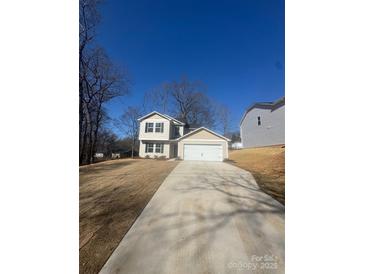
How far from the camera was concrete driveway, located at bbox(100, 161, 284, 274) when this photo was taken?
1.73m

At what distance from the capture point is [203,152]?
1141cm

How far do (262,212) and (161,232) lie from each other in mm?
1864

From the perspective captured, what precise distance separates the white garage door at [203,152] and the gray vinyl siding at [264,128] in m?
4.08

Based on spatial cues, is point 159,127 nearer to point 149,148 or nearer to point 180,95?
point 149,148

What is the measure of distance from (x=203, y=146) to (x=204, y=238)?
949 centimetres

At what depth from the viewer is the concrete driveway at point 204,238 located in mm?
1727

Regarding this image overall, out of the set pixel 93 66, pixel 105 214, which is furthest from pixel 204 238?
pixel 93 66

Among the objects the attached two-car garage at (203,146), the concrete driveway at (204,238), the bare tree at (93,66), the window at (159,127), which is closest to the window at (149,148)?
the window at (159,127)

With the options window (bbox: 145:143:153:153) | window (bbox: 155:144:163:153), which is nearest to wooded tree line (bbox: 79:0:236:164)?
window (bbox: 145:143:153:153)

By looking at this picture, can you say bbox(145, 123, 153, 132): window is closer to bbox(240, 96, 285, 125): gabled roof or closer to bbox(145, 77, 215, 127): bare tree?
bbox(145, 77, 215, 127): bare tree
